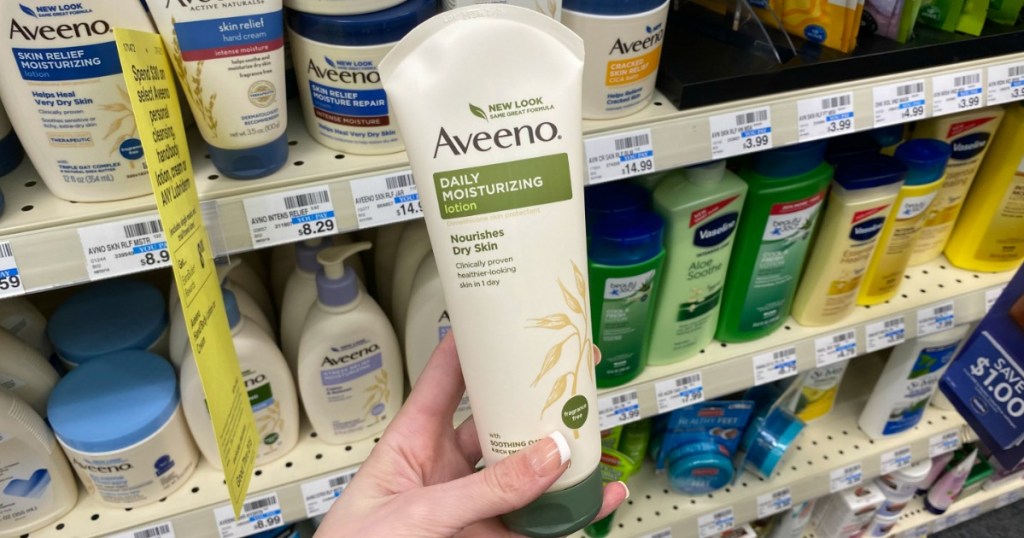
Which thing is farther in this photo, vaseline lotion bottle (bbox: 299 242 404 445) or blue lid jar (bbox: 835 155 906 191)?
blue lid jar (bbox: 835 155 906 191)

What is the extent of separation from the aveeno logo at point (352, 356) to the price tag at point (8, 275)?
1.04 feet

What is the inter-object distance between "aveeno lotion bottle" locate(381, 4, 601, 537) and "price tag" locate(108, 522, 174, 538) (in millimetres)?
491

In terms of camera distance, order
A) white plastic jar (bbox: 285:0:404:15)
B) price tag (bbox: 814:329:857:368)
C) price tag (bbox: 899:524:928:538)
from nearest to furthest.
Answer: white plastic jar (bbox: 285:0:404:15), price tag (bbox: 814:329:857:368), price tag (bbox: 899:524:928:538)

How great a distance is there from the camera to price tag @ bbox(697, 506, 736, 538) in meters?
1.18

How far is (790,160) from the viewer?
2.82 ft

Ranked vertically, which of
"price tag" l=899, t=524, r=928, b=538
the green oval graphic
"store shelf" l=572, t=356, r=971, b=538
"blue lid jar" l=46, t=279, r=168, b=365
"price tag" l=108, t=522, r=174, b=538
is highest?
the green oval graphic

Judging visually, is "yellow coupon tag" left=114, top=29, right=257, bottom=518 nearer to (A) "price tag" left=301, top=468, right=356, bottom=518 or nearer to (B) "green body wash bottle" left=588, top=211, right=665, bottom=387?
(A) "price tag" left=301, top=468, right=356, bottom=518

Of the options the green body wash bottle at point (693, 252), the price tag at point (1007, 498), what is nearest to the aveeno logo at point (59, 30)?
the green body wash bottle at point (693, 252)

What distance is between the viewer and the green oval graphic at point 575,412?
552mm

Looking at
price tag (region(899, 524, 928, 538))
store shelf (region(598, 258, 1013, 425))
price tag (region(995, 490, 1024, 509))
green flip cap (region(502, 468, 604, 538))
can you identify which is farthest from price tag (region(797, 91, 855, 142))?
price tag (region(995, 490, 1024, 509))

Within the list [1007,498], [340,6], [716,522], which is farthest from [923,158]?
[1007,498]

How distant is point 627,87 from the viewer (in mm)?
706

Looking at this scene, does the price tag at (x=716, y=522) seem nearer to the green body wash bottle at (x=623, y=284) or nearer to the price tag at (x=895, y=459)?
the price tag at (x=895, y=459)

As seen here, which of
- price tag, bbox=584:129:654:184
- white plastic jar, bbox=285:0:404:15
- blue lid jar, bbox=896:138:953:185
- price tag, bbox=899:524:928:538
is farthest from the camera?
price tag, bbox=899:524:928:538
